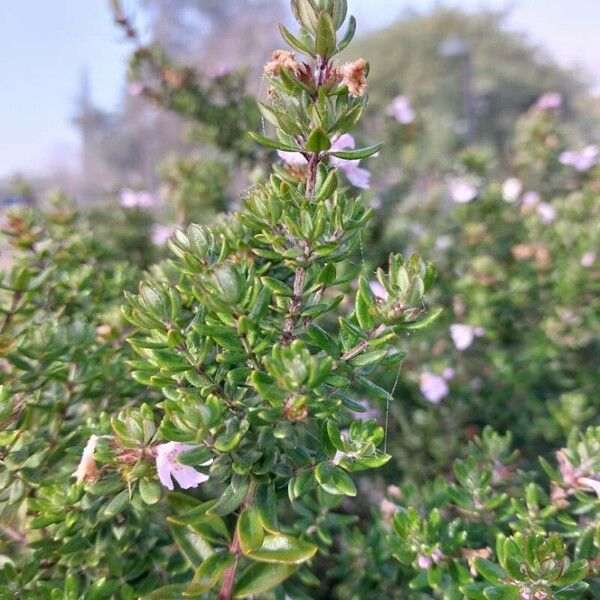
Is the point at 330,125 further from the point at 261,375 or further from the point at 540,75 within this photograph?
the point at 540,75

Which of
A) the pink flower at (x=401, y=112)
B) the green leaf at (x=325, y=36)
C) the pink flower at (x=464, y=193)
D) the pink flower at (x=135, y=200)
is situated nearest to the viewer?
the green leaf at (x=325, y=36)

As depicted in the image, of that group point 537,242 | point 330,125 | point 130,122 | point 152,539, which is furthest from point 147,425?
point 130,122

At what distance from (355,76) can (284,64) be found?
90 millimetres

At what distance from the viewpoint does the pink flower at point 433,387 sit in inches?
67.4

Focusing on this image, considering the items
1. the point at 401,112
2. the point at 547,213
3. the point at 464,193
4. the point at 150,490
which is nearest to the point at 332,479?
the point at 150,490

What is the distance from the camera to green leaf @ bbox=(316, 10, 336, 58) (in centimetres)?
61

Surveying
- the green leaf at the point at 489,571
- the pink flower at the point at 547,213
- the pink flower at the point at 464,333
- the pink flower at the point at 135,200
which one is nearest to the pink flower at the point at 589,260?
the pink flower at the point at 464,333

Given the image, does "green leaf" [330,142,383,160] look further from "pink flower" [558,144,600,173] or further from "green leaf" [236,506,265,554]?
"pink flower" [558,144,600,173]

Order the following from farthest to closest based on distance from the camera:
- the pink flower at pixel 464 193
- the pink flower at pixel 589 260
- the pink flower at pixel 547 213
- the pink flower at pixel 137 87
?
the pink flower at pixel 137 87 < the pink flower at pixel 547 213 < the pink flower at pixel 464 193 < the pink flower at pixel 589 260

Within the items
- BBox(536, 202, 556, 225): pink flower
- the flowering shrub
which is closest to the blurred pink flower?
the flowering shrub

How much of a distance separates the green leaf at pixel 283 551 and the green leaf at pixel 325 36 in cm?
62

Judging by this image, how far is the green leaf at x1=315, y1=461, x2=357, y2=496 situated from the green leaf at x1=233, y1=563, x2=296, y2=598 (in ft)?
0.47

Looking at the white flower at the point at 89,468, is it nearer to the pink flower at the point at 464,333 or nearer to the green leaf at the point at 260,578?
the green leaf at the point at 260,578

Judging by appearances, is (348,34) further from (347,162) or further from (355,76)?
(347,162)
